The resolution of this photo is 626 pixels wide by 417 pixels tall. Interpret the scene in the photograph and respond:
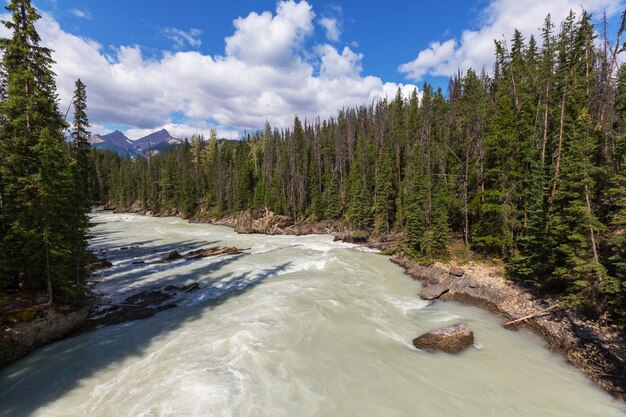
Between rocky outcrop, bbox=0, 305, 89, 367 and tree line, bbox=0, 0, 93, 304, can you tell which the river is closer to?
rocky outcrop, bbox=0, 305, 89, 367

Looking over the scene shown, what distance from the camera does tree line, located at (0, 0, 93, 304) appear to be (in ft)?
47.8

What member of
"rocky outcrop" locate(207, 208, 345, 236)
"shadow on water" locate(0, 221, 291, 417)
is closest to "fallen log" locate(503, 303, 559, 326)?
"shadow on water" locate(0, 221, 291, 417)

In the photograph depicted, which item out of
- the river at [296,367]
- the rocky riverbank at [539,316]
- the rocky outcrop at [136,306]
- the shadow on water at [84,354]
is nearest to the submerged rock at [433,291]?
the rocky riverbank at [539,316]

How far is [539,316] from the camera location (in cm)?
1617

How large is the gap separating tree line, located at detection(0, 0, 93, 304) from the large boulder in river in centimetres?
2002

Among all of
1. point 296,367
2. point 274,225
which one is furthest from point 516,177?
point 274,225

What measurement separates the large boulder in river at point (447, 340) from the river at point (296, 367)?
0.40 m

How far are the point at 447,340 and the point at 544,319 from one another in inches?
282

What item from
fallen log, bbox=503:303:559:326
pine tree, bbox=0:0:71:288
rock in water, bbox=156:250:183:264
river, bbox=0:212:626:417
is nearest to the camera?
river, bbox=0:212:626:417

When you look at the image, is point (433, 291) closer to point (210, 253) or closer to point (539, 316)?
point (539, 316)

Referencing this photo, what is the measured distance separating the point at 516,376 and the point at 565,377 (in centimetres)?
210

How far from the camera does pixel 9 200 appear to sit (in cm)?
1525

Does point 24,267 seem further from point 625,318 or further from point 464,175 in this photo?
point 464,175

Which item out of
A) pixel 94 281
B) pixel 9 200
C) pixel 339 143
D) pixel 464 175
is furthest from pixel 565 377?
pixel 339 143
